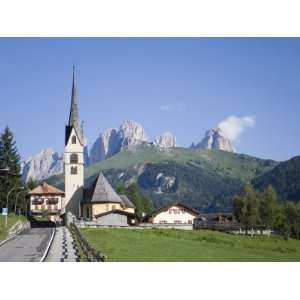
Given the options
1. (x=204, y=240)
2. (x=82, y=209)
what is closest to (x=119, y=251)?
(x=204, y=240)

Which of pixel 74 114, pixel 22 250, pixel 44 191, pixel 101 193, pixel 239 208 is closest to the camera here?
pixel 22 250

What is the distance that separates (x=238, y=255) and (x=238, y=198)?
56313mm

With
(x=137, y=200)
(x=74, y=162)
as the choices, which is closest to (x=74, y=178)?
(x=74, y=162)

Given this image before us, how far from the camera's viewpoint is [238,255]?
1474 inches

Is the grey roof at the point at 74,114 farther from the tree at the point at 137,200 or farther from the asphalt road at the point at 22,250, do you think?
the asphalt road at the point at 22,250

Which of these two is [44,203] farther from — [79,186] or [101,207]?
[101,207]

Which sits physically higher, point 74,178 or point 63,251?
point 74,178

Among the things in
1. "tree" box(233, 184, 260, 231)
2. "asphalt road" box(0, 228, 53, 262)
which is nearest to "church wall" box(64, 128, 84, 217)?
"tree" box(233, 184, 260, 231)

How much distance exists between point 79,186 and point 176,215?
1505 centimetres

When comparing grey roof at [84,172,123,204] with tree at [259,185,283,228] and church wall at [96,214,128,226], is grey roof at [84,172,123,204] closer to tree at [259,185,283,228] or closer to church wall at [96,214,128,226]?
church wall at [96,214,128,226]

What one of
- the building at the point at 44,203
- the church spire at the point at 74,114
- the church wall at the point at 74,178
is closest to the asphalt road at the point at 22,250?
the church wall at the point at 74,178

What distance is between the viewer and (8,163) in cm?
7188
